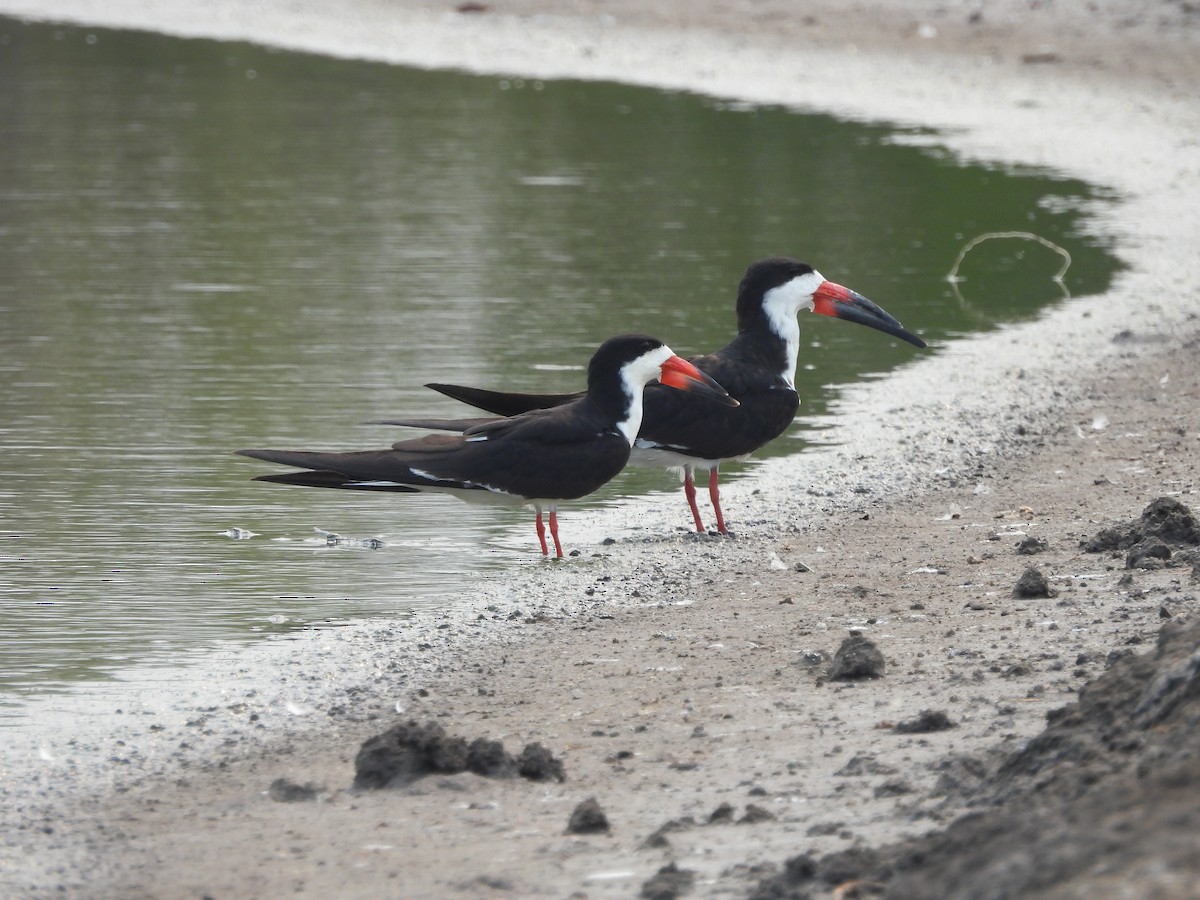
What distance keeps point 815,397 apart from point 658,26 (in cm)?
1905

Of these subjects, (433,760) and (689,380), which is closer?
(433,760)

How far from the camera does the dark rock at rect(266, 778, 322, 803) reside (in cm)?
486

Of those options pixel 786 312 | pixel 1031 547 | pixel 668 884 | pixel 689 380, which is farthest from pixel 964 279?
pixel 668 884

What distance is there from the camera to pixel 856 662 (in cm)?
551

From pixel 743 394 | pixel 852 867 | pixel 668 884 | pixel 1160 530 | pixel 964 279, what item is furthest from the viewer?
pixel 964 279

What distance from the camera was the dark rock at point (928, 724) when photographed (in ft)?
16.1

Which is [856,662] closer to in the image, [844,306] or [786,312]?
[786,312]

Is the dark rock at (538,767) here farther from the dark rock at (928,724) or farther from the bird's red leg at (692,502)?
the bird's red leg at (692,502)

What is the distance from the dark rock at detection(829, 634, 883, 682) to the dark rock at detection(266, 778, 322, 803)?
159 centimetres

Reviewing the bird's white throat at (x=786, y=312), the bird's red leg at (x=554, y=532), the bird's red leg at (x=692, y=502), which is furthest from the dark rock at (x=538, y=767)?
the bird's white throat at (x=786, y=312)

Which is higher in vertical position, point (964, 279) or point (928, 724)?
point (964, 279)

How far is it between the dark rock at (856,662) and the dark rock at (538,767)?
41.5 inches

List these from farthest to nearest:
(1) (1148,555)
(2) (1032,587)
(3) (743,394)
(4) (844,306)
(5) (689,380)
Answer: (4) (844,306) < (3) (743,394) < (5) (689,380) < (1) (1148,555) < (2) (1032,587)

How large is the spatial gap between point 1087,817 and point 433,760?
1.94 m
